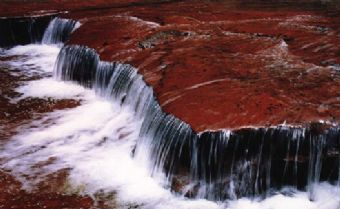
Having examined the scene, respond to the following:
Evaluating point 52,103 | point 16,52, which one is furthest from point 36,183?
point 16,52

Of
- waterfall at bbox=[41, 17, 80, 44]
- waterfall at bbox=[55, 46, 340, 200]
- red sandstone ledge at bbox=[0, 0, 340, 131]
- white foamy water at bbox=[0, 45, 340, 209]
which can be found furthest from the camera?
waterfall at bbox=[41, 17, 80, 44]

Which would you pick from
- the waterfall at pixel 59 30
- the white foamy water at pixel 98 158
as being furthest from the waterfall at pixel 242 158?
the waterfall at pixel 59 30

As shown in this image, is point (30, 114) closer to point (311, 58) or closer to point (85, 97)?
point (85, 97)

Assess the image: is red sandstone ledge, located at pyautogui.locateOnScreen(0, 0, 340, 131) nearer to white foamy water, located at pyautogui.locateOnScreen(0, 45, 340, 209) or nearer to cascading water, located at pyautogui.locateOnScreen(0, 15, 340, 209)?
cascading water, located at pyautogui.locateOnScreen(0, 15, 340, 209)

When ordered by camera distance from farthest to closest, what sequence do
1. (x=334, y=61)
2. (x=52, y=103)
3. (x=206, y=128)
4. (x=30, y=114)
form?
(x=52, y=103)
(x=30, y=114)
(x=334, y=61)
(x=206, y=128)

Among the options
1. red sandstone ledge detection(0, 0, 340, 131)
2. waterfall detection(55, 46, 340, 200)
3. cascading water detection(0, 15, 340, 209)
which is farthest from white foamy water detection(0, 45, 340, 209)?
red sandstone ledge detection(0, 0, 340, 131)

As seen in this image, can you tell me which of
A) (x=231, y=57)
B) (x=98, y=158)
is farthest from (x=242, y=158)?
(x=231, y=57)

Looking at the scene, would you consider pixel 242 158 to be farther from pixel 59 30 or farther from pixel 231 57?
pixel 59 30
